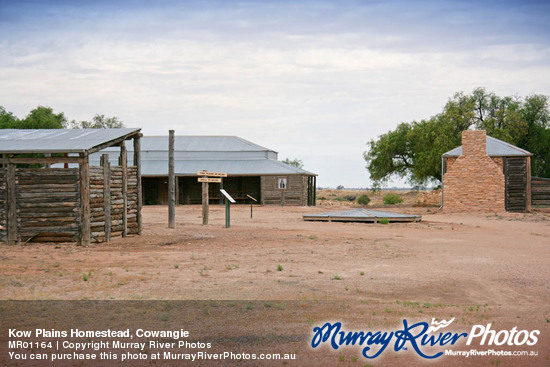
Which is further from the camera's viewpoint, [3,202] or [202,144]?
[202,144]

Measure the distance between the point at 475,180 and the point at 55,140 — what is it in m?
26.6

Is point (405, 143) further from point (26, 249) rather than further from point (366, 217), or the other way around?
point (26, 249)

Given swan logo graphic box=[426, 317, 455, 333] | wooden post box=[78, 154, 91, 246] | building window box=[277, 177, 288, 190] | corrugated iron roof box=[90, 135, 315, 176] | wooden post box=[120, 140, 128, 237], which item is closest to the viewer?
swan logo graphic box=[426, 317, 455, 333]

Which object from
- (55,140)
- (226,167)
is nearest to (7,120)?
(226,167)

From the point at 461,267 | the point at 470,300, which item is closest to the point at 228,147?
the point at 461,267

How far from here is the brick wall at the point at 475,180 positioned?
35250 mm

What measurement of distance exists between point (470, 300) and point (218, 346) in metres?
4.49

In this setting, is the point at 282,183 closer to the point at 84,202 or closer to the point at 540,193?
the point at 540,193

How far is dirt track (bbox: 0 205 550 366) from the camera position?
29.0 ft

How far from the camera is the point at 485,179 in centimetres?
3538

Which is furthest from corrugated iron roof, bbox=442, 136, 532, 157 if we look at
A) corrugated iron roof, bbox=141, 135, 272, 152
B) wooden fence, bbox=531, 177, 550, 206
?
corrugated iron roof, bbox=141, 135, 272, 152

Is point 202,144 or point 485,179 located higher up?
point 202,144

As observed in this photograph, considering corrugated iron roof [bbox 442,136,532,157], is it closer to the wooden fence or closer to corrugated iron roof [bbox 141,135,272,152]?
the wooden fence

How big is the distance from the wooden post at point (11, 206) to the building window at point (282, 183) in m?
27.2
